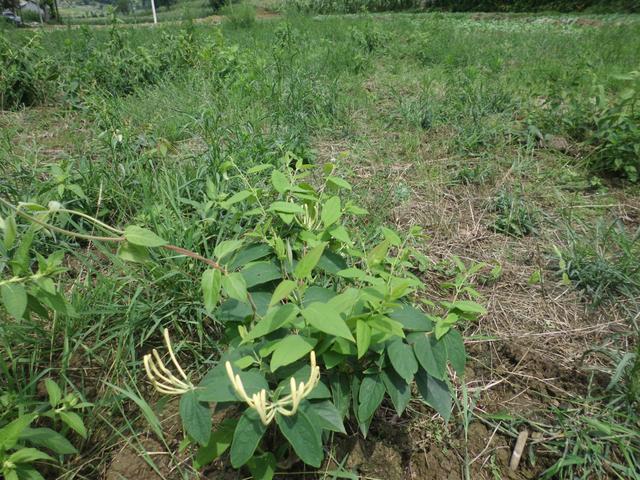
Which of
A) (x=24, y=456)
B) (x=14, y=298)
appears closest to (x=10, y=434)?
(x=24, y=456)

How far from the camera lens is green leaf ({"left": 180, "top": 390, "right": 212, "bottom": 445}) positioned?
0.80m

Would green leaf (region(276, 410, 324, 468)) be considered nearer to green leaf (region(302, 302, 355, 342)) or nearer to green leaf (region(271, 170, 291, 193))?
green leaf (region(302, 302, 355, 342))

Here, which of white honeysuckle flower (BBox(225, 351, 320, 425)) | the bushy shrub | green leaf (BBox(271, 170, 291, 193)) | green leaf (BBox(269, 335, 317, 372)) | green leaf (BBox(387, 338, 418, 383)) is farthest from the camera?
the bushy shrub

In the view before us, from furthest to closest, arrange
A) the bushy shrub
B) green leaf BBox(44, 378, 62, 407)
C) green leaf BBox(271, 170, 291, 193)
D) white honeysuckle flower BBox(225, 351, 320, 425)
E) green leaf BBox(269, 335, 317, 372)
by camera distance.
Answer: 1. the bushy shrub
2. green leaf BBox(271, 170, 291, 193)
3. green leaf BBox(44, 378, 62, 407)
4. green leaf BBox(269, 335, 317, 372)
5. white honeysuckle flower BBox(225, 351, 320, 425)

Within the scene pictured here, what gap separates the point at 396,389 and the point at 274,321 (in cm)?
37

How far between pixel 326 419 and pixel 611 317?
4.28 ft

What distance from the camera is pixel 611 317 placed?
1.53 metres

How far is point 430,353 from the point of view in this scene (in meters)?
0.95

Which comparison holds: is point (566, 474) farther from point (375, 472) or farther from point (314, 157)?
point (314, 157)

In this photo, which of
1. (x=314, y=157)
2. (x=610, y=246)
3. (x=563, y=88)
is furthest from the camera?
(x=563, y=88)

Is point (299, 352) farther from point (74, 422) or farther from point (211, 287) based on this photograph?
point (74, 422)

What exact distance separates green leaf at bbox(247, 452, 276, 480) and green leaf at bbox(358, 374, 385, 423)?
0.77 feet

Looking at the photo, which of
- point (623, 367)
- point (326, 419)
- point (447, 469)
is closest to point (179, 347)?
point (326, 419)

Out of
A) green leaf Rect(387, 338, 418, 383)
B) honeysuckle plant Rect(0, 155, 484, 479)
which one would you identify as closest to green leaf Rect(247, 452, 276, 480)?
honeysuckle plant Rect(0, 155, 484, 479)
